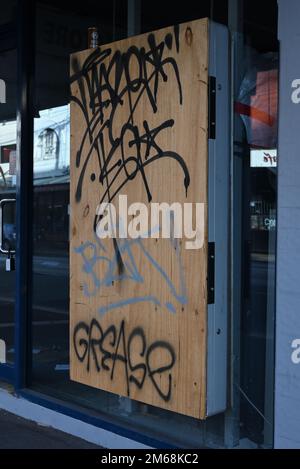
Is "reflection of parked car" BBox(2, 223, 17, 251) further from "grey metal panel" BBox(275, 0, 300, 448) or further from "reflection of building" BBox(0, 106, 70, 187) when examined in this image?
"grey metal panel" BBox(275, 0, 300, 448)

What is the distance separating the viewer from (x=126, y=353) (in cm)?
379

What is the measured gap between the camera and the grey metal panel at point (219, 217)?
337 cm

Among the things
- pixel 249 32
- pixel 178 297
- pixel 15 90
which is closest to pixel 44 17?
pixel 15 90

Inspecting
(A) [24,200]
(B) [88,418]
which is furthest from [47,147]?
(B) [88,418]

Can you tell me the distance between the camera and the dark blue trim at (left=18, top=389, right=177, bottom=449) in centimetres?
371

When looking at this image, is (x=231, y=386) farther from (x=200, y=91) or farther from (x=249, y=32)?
(x=249, y=32)

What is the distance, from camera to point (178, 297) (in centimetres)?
350

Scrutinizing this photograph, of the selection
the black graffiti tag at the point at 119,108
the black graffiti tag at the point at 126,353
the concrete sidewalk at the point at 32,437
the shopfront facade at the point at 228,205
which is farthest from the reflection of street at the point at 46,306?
the black graffiti tag at the point at 119,108

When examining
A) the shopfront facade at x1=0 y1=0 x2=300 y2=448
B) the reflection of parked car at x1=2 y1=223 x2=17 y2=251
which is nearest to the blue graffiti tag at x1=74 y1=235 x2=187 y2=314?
the shopfront facade at x1=0 y1=0 x2=300 y2=448

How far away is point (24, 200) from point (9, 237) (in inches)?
16.4

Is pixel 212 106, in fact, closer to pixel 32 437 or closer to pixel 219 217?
pixel 219 217

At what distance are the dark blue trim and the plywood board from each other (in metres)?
0.25

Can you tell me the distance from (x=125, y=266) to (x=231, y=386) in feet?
3.15

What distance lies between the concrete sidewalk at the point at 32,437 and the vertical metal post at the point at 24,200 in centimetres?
39
